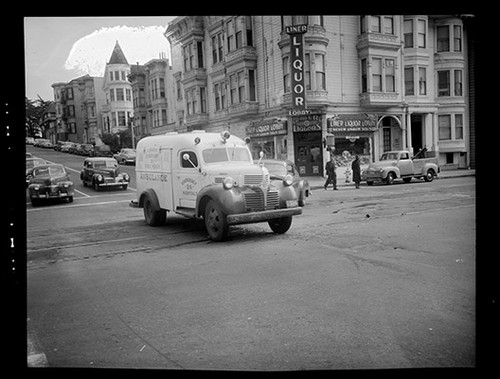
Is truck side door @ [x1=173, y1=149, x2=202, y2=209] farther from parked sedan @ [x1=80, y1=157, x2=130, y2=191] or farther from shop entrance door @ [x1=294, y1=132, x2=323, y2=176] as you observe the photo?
shop entrance door @ [x1=294, y1=132, x2=323, y2=176]

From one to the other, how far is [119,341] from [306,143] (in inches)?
145

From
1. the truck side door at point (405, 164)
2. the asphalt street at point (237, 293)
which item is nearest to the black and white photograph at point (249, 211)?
the asphalt street at point (237, 293)

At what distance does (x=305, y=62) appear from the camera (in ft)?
19.3

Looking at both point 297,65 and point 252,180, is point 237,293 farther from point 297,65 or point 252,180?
point 297,65

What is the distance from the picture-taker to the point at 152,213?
649 centimetres

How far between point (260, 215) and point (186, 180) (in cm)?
137

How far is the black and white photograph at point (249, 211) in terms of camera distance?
3.77m

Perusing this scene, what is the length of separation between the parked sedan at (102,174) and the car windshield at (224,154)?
1619mm

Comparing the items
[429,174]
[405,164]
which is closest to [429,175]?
[429,174]

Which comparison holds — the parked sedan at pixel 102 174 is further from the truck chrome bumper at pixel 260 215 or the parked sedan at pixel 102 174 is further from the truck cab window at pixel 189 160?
the truck chrome bumper at pixel 260 215

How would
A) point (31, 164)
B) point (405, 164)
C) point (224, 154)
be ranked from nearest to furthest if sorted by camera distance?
1. point (31, 164)
2. point (224, 154)
3. point (405, 164)
